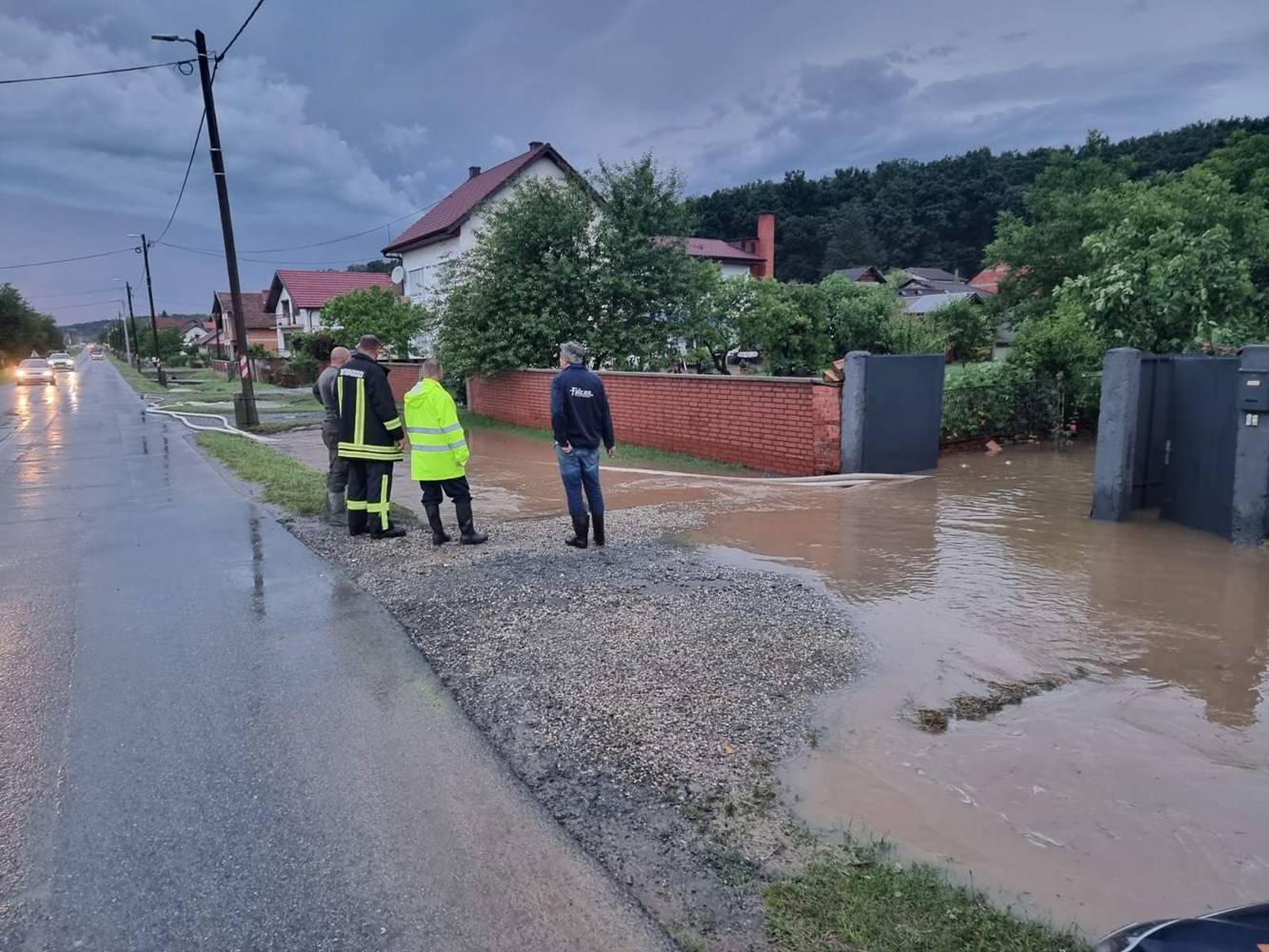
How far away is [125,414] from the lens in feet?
83.7

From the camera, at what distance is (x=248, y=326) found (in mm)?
72750

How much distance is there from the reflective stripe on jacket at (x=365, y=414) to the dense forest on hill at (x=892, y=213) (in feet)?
291

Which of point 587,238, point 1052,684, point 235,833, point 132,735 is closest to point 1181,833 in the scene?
point 1052,684

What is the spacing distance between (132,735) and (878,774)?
3485mm

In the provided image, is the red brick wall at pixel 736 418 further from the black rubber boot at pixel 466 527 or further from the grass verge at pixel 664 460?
the black rubber boot at pixel 466 527

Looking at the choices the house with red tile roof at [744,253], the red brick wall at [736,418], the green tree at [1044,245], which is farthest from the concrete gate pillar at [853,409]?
the house with red tile roof at [744,253]

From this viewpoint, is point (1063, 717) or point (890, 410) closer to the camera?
point (1063, 717)

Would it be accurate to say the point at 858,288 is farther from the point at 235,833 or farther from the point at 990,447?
the point at 235,833

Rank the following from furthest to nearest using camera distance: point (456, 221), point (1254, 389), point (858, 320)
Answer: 1. point (456, 221)
2. point (858, 320)
3. point (1254, 389)

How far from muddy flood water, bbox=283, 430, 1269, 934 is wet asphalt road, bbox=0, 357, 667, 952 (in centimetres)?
126

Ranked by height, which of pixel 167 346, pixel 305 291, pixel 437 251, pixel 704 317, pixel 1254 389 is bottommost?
pixel 1254 389

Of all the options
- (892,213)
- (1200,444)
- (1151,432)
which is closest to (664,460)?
(1151,432)

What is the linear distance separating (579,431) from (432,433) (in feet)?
4.23

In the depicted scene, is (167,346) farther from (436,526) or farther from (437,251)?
(436,526)
